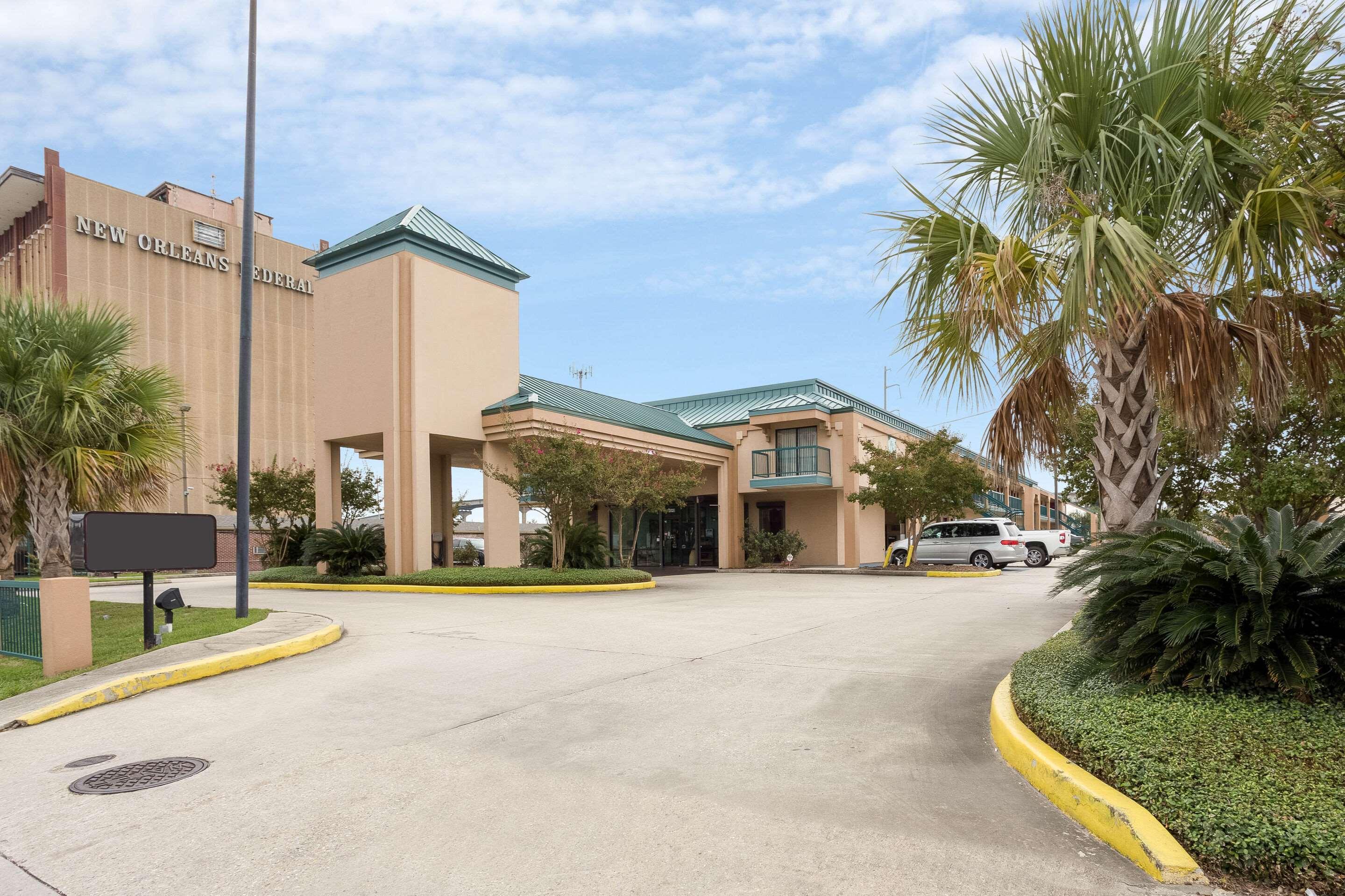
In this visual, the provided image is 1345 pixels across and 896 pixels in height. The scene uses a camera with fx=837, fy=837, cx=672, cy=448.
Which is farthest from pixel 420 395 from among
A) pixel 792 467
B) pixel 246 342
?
pixel 792 467

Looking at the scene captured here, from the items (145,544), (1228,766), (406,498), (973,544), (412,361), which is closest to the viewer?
(1228,766)

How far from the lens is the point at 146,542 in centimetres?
972

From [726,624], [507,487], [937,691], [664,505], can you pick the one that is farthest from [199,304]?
[937,691]

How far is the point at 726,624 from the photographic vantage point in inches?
492

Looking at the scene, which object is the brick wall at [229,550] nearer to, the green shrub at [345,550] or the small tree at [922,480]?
the green shrub at [345,550]

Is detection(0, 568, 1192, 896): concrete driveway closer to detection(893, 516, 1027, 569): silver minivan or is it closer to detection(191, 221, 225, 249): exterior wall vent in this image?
detection(893, 516, 1027, 569): silver minivan

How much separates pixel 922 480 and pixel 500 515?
12.7 metres

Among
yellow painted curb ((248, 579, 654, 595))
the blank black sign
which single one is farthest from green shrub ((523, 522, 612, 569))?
the blank black sign

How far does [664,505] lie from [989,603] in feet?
29.1

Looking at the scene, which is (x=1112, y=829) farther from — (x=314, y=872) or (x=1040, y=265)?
(x=1040, y=265)

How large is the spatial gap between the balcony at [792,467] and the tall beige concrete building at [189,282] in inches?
1181

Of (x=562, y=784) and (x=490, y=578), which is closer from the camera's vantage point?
(x=562, y=784)

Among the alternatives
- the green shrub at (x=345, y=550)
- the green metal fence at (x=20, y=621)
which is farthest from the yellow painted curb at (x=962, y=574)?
the green metal fence at (x=20, y=621)

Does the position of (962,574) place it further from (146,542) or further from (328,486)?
(146,542)
